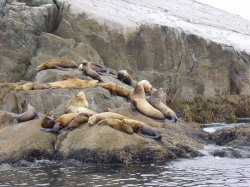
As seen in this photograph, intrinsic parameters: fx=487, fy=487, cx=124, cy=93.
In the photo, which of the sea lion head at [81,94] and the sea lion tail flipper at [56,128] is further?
the sea lion head at [81,94]

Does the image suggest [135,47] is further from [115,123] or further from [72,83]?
[115,123]

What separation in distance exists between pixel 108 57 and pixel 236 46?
840 cm

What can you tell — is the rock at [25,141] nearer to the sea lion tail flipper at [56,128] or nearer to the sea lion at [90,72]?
the sea lion tail flipper at [56,128]

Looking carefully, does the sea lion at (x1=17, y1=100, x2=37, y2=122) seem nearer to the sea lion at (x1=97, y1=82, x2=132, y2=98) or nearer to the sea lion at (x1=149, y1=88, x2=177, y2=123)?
the sea lion at (x1=97, y1=82, x2=132, y2=98)

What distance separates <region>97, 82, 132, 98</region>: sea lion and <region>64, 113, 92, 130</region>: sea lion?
3255 mm

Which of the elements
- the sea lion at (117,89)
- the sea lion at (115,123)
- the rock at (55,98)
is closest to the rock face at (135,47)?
the sea lion at (117,89)

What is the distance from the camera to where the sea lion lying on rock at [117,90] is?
14336mm

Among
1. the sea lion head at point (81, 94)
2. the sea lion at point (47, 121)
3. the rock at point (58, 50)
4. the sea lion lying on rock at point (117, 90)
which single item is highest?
the rock at point (58, 50)

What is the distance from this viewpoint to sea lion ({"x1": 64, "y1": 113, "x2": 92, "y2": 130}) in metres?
11.0

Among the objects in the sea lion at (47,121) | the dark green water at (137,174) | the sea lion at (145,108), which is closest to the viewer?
the dark green water at (137,174)

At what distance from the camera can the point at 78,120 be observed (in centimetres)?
1102

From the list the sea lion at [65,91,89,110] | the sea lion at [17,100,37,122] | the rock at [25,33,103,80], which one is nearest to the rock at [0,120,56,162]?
the sea lion at [17,100,37,122]

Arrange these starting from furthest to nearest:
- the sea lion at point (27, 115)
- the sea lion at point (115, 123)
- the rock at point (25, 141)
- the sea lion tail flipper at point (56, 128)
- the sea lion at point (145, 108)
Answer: the sea lion at point (145, 108) < the sea lion at point (27, 115) < the sea lion tail flipper at point (56, 128) < the sea lion at point (115, 123) < the rock at point (25, 141)

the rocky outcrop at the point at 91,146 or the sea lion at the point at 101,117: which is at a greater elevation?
the sea lion at the point at 101,117
